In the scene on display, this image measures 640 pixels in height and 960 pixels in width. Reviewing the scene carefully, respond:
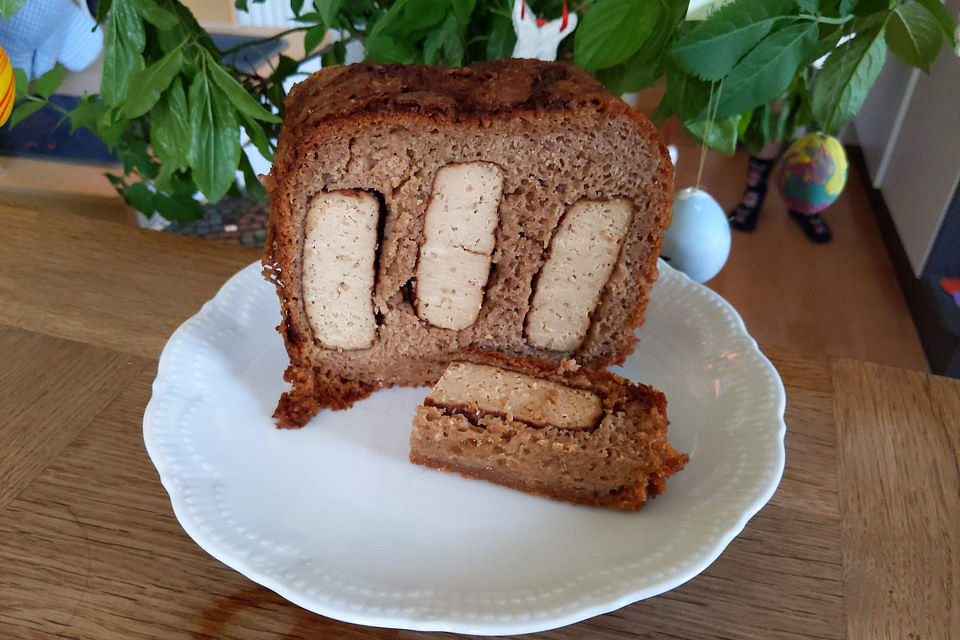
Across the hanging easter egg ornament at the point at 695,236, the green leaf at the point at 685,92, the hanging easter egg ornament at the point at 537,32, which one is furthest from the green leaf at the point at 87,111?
the hanging easter egg ornament at the point at 695,236

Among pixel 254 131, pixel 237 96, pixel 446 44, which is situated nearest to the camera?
pixel 237 96

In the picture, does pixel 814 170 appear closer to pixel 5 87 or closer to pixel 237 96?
pixel 237 96

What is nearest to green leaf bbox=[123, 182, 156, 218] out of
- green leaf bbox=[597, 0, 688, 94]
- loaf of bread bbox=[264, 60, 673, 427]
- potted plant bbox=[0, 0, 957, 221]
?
potted plant bbox=[0, 0, 957, 221]

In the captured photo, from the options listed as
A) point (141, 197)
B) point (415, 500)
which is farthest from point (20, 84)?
point (415, 500)

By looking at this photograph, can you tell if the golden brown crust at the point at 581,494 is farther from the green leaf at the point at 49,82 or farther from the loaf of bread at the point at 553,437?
the green leaf at the point at 49,82

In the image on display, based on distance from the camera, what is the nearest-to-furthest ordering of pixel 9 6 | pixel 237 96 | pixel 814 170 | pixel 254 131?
pixel 9 6, pixel 237 96, pixel 254 131, pixel 814 170
